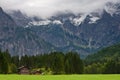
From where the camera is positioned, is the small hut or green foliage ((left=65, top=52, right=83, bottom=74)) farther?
the small hut

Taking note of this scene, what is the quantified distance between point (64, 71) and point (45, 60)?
102ft

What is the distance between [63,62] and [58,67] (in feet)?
11.6

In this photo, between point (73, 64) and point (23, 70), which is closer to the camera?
point (73, 64)

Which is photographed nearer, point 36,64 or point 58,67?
point 58,67

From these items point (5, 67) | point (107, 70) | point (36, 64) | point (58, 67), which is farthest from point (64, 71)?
point (107, 70)

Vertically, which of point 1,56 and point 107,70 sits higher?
point 1,56

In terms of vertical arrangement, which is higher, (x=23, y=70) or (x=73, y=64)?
(x=73, y=64)

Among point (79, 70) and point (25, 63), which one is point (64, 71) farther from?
point (25, 63)

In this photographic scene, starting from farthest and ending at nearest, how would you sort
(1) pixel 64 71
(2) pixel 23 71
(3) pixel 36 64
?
(3) pixel 36 64 → (2) pixel 23 71 → (1) pixel 64 71

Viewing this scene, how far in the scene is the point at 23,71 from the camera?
175 m

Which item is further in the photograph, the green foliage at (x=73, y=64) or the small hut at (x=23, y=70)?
the small hut at (x=23, y=70)

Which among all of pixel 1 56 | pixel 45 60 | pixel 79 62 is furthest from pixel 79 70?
pixel 1 56

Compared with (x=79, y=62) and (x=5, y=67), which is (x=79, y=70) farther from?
(x=5, y=67)

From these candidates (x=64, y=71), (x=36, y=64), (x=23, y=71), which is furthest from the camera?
(x=36, y=64)
